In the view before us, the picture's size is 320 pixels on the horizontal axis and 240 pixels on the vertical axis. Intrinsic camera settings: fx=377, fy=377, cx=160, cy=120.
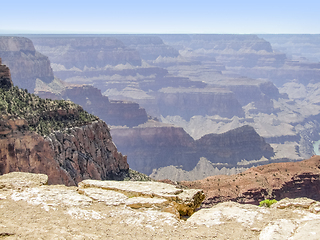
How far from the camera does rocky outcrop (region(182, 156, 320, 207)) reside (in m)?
43.0

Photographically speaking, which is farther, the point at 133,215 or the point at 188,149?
the point at 188,149

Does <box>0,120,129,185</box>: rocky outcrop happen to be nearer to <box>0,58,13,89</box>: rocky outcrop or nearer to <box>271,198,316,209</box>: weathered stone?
<box>0,58,13,89</box>: rocky outcrop

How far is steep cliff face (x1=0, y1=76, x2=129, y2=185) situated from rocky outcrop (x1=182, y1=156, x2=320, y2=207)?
1131cm

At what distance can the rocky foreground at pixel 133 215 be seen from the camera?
1309 cm

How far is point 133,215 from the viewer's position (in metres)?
14.4

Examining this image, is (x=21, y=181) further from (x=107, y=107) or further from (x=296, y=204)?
(x=107, y=107)

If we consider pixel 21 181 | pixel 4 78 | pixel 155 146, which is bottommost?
pixel 155 146

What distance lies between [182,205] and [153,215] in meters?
1.86

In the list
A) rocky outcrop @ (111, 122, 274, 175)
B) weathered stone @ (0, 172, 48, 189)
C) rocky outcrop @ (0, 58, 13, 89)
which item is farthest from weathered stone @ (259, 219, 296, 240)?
rocky outcrop @ (111, 122, 274, 175)

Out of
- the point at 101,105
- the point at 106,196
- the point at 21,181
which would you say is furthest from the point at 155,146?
the point at 106,196

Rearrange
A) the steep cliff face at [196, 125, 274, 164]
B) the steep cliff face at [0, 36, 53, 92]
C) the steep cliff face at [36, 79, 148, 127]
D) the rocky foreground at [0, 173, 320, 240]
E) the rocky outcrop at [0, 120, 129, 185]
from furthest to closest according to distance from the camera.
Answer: the steep cliff face at [0, 36, 53, 92], the steep cliff face at [36, 79, 148, 127], the steep cliff face at [196, 125, 274, 164], the rocky outcrop at [0, 120, 129, 185], the rocky foreground at [0, 173, 320, 240]

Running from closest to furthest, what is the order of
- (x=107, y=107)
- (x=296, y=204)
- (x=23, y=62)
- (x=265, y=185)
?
1. (x=296, y=204)
2. (x=265, y=185)
3. (x=23, y=62)
4. (x=107, y=107)

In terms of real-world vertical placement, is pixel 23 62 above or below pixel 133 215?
below

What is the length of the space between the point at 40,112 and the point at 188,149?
3849 inches
